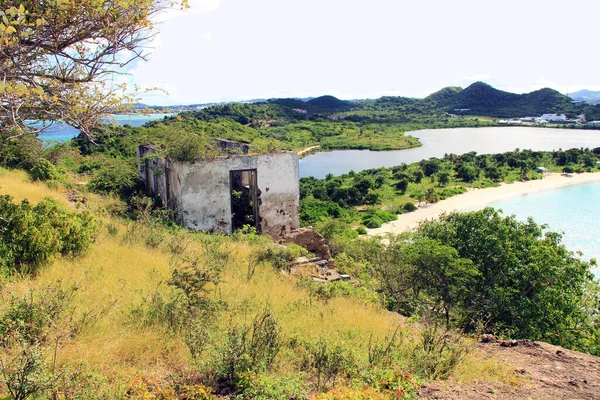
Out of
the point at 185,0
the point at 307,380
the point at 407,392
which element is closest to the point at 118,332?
the point at 307,380

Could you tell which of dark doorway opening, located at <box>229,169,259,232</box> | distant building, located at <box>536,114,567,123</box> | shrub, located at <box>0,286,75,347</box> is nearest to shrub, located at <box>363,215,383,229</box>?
dark doorway opening, located at <box>229,169,259,232</box>

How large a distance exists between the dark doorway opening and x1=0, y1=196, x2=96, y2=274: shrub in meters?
7.36

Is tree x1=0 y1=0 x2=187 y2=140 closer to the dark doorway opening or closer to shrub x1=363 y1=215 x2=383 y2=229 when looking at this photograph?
the dark doorway opening

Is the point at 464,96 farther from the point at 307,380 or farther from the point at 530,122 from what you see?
the point at 307,380

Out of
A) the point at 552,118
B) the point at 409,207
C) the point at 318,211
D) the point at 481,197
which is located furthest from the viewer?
the point at 552,118

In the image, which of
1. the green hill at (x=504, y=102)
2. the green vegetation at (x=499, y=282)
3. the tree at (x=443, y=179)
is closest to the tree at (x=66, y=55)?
the green vegetation at (x=499, y=282)

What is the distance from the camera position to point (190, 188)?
12.9 meters

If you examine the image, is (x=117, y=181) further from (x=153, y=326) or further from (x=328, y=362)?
(x=328, y=362)

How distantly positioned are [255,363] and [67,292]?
7.62ft

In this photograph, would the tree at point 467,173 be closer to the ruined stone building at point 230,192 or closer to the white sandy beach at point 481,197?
the white sandy beach at point 481,197

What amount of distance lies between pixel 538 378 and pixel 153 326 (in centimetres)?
422

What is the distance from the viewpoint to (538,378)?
4.63 meters

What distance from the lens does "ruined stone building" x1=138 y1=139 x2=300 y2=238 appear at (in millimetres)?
12969

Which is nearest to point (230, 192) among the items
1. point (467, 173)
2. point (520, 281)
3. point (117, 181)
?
point (117, 181)
